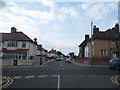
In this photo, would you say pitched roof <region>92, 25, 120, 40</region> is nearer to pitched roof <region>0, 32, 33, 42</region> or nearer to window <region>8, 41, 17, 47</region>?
pitched roof <region>0, 32, 33, 42</region>

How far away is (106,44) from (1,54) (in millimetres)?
23948

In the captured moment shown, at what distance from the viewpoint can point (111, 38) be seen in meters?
43.2

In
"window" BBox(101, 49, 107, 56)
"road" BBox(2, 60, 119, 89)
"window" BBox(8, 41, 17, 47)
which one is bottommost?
"road" BBox(2, 60, 119, 89)

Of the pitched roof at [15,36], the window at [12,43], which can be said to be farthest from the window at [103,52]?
the window at [12,43]

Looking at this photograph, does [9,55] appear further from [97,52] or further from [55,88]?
[55,88]

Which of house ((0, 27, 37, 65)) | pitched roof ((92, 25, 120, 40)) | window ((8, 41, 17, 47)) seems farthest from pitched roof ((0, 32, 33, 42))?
pitched roof ((92, 25, 120, 40))

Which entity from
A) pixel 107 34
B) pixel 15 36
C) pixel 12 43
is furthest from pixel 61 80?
pixel 107 34

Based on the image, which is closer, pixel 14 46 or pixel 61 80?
pixel 61 80

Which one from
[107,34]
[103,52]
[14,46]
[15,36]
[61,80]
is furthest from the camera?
[107,34]

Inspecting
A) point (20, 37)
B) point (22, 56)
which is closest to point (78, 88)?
point (22, 56)

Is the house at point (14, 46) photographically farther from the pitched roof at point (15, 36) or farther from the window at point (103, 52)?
the window at point (103, 52)

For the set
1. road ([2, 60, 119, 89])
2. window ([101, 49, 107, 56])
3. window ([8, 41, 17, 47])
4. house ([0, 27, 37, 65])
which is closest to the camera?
road ([2, 60, 119, 89])

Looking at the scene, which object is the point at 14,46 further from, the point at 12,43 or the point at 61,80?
the point at 61,80

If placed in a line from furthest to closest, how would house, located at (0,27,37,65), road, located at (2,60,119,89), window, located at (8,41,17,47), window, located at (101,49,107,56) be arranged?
window, located at (101,49,107,56), window, located at (8,41,17,47), house, located at (0,27,37,65), road, located at (2,60,119,89)
